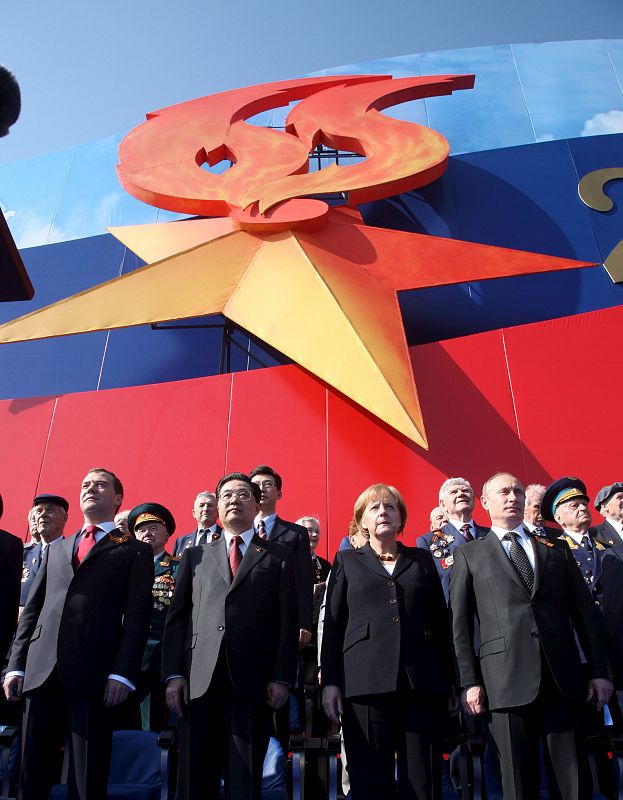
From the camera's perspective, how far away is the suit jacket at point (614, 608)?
295 cm

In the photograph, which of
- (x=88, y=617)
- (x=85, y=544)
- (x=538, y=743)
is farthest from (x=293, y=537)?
(x=538, y=743)

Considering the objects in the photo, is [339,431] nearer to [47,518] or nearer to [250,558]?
[47,518]

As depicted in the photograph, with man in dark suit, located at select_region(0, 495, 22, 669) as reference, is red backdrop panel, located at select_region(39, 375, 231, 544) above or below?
above

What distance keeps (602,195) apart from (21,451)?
695 centimetres

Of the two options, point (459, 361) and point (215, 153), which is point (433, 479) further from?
point (215, 153)

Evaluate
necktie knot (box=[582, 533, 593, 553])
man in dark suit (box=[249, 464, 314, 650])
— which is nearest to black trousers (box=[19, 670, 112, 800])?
man in dark suit (box=[249, 464, 314, 650])

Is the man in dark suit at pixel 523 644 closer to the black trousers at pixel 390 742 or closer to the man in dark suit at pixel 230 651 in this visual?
the black trousers at pixel 390 742

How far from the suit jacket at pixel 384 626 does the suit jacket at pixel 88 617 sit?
74 centimetres

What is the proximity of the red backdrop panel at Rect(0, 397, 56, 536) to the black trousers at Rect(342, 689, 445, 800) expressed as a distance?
13.9 feet

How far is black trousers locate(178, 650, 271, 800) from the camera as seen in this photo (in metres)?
2.54

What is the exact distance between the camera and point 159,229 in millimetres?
7672

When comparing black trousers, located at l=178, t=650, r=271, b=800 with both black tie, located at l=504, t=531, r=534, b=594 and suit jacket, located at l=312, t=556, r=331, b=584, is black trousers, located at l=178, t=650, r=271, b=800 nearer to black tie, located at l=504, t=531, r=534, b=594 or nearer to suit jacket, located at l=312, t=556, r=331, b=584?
black tie, located at l=504, t=531, r=534, b=594

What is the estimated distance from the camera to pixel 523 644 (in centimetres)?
257

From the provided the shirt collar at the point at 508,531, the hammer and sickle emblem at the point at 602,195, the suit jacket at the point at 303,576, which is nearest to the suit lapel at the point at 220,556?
the suit jacket at the point at 303,576
